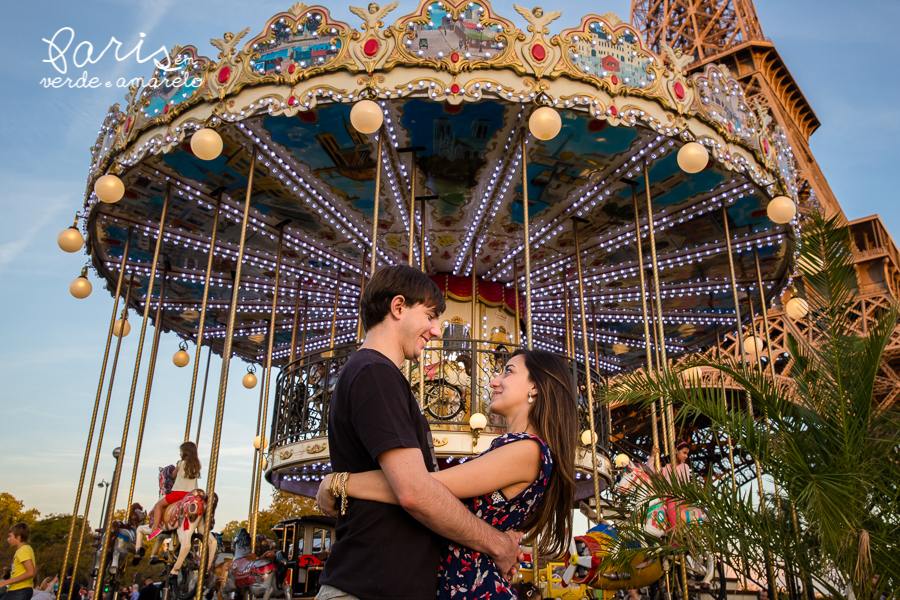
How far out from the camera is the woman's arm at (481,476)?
5.35 ft

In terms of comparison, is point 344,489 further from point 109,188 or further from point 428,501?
point 109,188

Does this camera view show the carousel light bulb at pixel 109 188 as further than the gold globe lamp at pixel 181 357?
No

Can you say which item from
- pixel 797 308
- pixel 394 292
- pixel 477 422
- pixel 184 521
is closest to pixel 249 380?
pixel 184 521

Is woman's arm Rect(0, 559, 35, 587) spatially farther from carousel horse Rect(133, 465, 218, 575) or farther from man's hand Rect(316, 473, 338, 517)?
man's hand Rect(316, 473, 338, 517)

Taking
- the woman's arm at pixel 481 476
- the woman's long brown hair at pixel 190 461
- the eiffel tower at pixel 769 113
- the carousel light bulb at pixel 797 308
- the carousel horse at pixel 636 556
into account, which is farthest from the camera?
the eiffel tower at pixel 769 113

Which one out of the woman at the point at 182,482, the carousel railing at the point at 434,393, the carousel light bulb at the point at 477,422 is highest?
the carousel railing at the point at 434,393

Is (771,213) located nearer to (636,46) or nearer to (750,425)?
(636,46)

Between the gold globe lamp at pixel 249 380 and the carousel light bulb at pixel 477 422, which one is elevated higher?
the gold globe lamp at pixel 249 380

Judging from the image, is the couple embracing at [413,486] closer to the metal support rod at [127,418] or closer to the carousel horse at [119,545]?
the metal support rod at [127,418]

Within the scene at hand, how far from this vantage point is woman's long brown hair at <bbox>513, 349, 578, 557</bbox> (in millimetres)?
1849

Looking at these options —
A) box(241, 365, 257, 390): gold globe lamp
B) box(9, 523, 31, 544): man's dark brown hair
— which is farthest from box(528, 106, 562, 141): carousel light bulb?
box(241, 365, 257, 390): gold globe lamp

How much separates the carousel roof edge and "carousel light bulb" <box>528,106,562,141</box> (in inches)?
22.1

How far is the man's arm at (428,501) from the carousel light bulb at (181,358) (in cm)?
1250

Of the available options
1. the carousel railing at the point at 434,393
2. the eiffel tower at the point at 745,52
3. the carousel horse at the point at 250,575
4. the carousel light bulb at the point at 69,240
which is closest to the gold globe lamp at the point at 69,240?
the carousel light bulb at the point at 69,240
